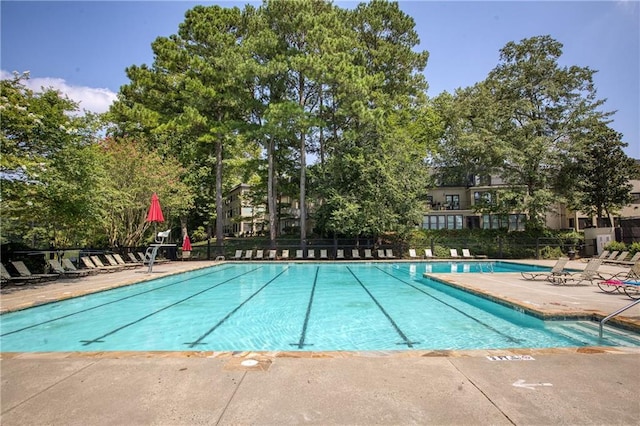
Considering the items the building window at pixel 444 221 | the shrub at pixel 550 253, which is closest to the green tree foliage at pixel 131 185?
the shrub at pixel 550 253

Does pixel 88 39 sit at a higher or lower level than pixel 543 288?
higher

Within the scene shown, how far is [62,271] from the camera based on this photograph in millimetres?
13078

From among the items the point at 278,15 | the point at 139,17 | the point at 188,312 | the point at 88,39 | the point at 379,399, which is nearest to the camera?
the point at 379,399

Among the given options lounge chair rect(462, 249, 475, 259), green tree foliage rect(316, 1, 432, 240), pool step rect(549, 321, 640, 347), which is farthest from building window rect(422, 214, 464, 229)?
pool step rect(549, 321, 640, 347)

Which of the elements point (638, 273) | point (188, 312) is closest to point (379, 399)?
point (188, 312)

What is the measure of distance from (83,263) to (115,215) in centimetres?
446

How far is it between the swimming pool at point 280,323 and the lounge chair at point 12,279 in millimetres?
3212

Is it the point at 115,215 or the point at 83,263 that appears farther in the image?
the point at 115,215

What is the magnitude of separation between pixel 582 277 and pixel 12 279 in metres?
17.6

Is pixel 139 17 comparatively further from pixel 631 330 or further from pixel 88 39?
pixel 631 330

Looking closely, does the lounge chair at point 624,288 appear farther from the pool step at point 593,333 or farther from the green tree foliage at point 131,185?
the green tree foliage at point 131,185

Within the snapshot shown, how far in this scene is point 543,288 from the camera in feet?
33.1

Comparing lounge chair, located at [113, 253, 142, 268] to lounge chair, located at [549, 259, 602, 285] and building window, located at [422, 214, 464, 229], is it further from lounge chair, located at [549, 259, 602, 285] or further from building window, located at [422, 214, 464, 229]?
building window, located at [422, 214, 464, 229]

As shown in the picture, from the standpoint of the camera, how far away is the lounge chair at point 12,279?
36.1 feet
